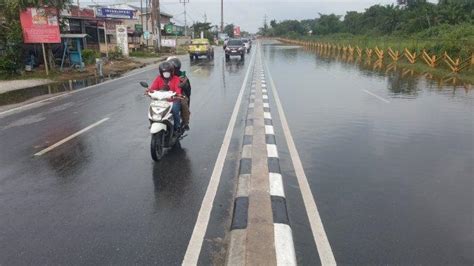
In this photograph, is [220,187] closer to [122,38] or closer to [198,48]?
[122,38]

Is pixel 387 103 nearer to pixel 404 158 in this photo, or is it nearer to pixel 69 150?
pixel 404 158

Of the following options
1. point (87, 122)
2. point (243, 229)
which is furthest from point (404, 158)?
point (87, 122)

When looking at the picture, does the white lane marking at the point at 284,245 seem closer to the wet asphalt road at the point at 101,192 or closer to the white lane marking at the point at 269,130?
the wet asphalt road at the point at 101,192

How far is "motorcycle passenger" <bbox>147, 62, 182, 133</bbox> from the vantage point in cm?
674

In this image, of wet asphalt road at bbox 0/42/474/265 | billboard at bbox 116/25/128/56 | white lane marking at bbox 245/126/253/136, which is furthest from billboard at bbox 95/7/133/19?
white lane marking at bbox 245/126/253/136

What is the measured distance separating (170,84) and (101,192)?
250 cm

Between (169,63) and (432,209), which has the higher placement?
Answer: (169,63)

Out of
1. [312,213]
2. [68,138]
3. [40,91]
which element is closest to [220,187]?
[312,213]

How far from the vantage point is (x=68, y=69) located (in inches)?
921

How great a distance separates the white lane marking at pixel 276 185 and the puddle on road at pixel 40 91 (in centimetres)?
1074

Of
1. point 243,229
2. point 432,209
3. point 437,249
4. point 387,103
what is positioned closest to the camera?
point 437,249

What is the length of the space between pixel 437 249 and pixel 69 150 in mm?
5889

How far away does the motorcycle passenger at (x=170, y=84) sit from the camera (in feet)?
22.1

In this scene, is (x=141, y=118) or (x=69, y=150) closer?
(x=69, y=150)
